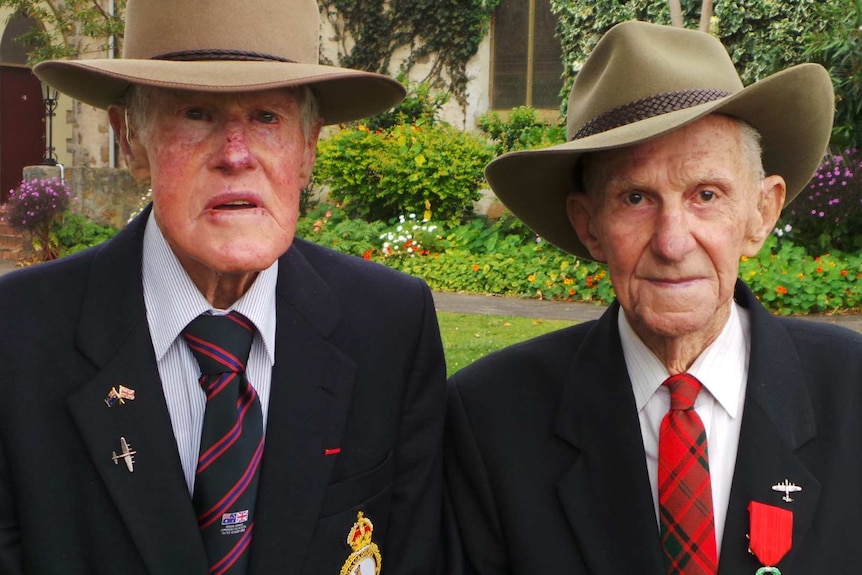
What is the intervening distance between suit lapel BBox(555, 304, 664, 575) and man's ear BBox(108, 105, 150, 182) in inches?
45.5

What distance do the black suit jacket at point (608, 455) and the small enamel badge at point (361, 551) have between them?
22 centimetres

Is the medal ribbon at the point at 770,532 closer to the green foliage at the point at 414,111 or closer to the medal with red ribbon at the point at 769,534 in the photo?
the medal with red ribbon at the point at 769,534

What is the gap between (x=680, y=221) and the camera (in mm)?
2170

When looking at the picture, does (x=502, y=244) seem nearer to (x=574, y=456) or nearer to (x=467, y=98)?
(x=467, y=98)

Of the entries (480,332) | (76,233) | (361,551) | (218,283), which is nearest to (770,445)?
(361,551)

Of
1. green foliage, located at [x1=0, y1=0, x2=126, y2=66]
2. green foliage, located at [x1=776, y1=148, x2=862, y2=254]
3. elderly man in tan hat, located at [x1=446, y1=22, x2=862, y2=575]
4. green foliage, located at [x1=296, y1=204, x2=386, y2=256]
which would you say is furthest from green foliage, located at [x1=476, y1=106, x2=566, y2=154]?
elderly man in tan hat, located at [x1=446, y1=22, x2=862, y2=575]

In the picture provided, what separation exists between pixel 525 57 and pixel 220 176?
13.0 m

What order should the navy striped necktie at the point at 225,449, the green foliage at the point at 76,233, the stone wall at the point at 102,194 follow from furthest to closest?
the stone wall at the point at 102,194 < the green foliage at the point at 76,233 < the navy striped necktie at the point at 225,449

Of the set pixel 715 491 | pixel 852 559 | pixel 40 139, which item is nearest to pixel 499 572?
pixel 715 491

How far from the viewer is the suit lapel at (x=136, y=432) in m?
2.02

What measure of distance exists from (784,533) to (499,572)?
684 mm

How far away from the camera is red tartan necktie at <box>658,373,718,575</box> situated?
213cm

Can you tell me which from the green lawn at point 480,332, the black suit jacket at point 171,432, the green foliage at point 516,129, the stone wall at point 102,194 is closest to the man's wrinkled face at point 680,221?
the black suit jacket at point 171,432

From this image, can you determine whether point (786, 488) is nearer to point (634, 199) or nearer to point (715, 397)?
point (715, 397)
